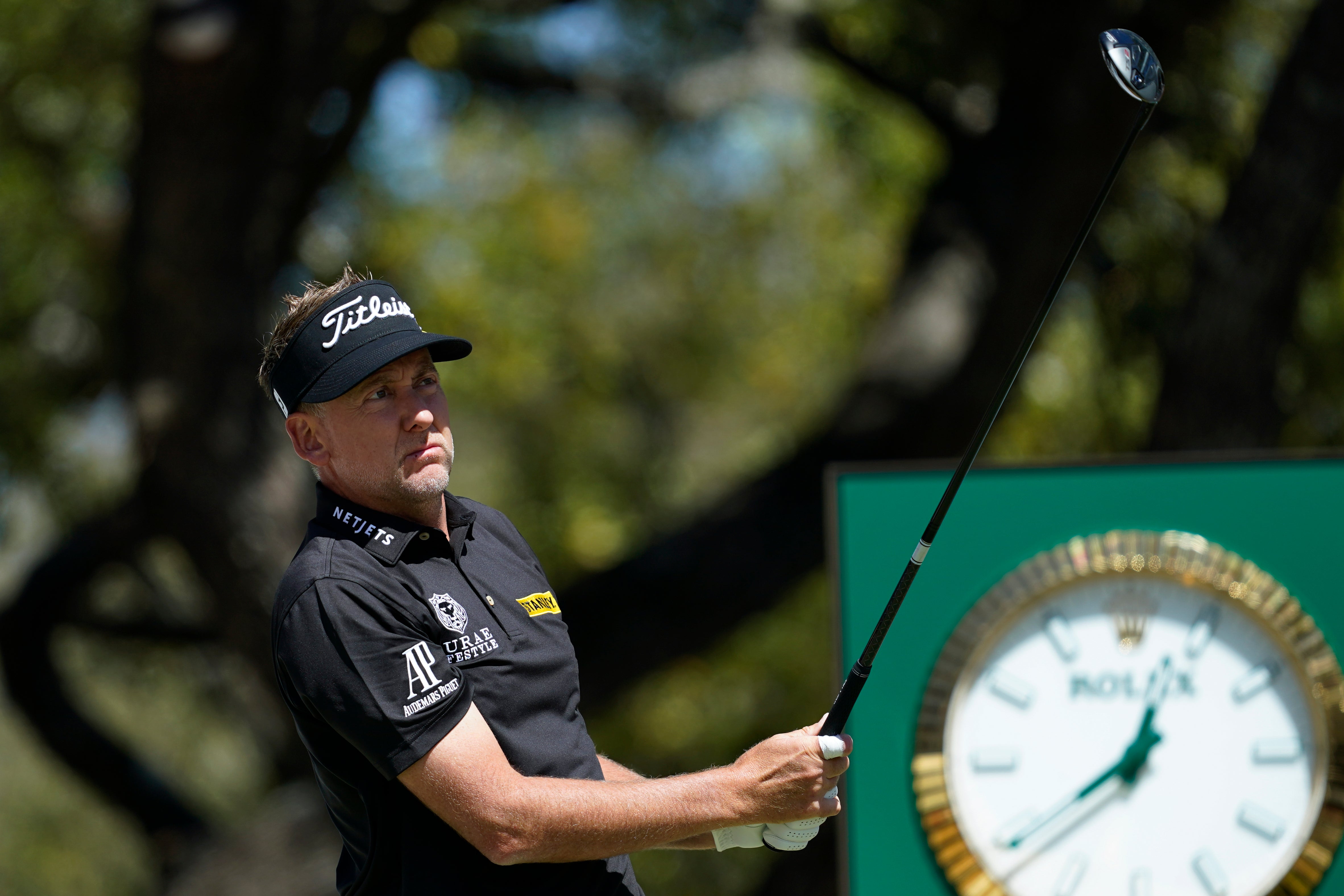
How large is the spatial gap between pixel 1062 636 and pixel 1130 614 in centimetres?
17

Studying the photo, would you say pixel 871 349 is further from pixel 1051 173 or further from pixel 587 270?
pixel 587 270

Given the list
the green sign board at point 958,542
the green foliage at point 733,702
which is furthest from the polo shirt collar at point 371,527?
the green foliage at point 733,702

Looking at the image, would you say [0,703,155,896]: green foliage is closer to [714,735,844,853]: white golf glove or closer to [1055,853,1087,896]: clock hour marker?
[1055,853,1087,896]: clock hour marker

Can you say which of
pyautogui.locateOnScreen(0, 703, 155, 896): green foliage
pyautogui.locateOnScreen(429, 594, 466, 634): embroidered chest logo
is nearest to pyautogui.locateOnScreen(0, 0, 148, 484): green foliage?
pyautogui.locateOnScreen(0, 703, 155, 896): green foliage

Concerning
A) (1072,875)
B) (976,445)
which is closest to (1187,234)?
(1072,875)

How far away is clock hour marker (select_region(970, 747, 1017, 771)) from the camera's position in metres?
3.29

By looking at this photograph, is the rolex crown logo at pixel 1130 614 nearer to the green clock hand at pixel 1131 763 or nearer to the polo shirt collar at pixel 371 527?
the green clock hand at pixel 1131 763


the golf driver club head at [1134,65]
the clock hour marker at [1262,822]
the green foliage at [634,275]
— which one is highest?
the golf driver club head at [1134,65]

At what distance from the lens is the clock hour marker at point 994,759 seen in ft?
10.8

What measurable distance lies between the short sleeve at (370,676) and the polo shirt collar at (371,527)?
0.37 feet

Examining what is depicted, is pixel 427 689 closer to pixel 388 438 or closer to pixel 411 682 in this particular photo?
pixel 411 682

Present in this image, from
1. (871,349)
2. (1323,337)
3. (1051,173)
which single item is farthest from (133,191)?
(1323,337)

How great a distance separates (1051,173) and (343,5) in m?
3.14

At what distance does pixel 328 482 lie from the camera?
6.89 feet
